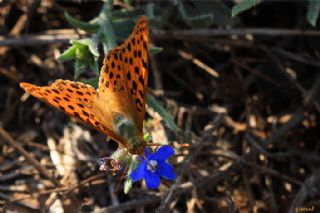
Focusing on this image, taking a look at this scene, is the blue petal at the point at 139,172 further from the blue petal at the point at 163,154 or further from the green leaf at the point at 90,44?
the green leaf at the point at 90,44

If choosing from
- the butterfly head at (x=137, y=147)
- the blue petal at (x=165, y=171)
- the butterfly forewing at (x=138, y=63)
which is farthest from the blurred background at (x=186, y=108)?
the butterfly forewing at (x=138, y=63)

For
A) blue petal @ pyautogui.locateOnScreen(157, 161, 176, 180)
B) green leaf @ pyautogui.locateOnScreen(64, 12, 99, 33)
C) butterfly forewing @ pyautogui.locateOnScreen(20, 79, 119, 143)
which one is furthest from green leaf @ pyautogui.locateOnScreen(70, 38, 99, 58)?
blue petal @ pyautogui.locateOnScreen(157, 161, 176, 180)

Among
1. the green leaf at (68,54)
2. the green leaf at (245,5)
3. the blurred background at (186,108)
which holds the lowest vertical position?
the blurred background at (186,108)

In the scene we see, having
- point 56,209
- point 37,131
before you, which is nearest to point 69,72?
point 37,131

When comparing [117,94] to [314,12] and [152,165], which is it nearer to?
[152,165]

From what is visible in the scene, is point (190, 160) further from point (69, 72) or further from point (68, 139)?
point (69, 72)

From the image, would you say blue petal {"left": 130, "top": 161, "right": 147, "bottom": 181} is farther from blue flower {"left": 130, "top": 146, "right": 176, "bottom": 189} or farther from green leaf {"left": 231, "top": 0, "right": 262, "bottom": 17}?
green leaf {"left": 231, "top": 0, "right": 262, "bottom": 17}

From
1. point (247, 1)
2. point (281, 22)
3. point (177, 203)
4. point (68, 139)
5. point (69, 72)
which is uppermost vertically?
point (247, 1)

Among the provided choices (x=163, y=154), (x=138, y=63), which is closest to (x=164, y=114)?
(x=163, y=154)
